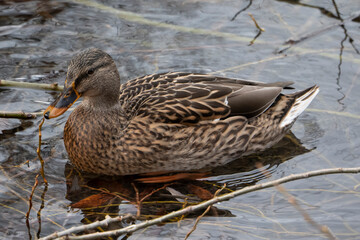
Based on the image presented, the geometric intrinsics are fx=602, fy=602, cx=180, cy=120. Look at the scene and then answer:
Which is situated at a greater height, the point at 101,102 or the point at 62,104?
the point at 62,104

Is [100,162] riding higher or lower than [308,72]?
lower

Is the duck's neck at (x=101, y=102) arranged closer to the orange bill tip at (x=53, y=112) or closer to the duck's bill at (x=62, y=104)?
the duck's bill at (x=62, y=104)

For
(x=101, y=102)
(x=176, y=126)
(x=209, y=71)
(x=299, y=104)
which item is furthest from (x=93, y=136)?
(x=299, y=104)

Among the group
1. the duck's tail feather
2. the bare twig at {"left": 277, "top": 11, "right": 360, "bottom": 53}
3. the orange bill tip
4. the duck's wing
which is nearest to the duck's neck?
the duck's wing

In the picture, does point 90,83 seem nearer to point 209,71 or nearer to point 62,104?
point 62,104

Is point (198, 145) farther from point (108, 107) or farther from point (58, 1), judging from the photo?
point (58, 1)

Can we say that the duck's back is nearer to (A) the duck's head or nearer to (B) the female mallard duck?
(B) the female mallard duck

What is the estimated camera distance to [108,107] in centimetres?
673

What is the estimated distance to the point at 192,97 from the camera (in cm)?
679

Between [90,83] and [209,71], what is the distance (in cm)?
248

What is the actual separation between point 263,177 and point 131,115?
5.37 ft

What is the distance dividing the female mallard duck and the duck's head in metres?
0.01

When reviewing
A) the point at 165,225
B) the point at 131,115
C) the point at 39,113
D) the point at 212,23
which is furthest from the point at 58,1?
the point at 165,225

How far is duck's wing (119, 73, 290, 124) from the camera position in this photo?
6711 millimetres
